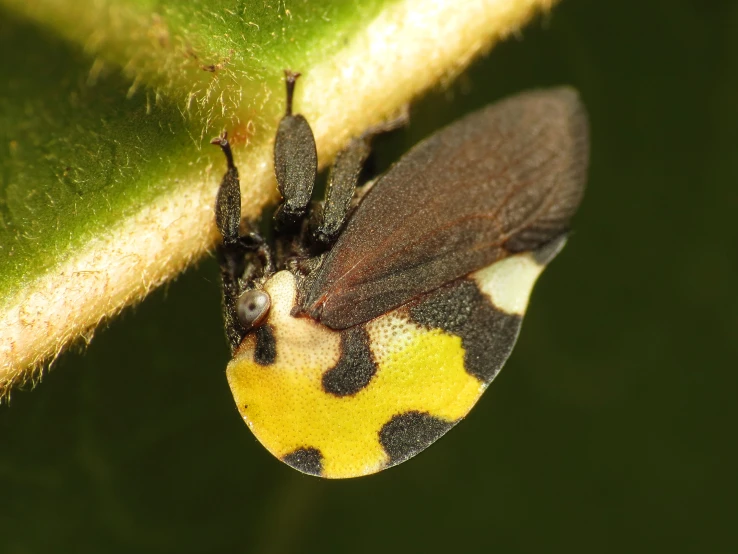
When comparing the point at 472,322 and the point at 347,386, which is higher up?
the point at 472,322

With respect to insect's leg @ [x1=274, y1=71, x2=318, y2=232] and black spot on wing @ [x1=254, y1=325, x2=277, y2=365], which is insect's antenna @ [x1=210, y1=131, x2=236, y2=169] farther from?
black spot on wing @ [x1=254, y1=325, x2=277, y2=365]

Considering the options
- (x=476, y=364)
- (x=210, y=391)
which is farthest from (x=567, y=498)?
(x=210, y=391)

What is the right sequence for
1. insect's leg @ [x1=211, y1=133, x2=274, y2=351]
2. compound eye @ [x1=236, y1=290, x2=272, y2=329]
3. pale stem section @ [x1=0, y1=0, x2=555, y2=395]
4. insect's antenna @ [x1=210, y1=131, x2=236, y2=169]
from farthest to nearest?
compound eye @ [x1=236, y1=290, x2=272, y2=329] < insect's leg @ [x1=211, y1=133, x2=274, y2=351] < insect's antenna @ [x1=210, y1=131, x2=236, y2=169] < pale stem section @ [x1=0, y1=0, x2=555, y2=395]

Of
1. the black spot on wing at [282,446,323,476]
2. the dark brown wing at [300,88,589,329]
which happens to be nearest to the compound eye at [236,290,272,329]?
the dark brown wing at [300,88,589,329]

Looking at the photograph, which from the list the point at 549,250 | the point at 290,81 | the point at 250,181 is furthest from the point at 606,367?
the point at 290,81

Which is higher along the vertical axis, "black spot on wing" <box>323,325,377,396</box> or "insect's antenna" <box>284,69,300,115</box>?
"insect's antenna" <box>284,69,300,115</box>

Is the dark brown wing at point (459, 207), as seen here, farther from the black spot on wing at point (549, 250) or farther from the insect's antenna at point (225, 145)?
the insect's antenna at point (225, 145)

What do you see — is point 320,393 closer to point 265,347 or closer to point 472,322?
point 265,347
